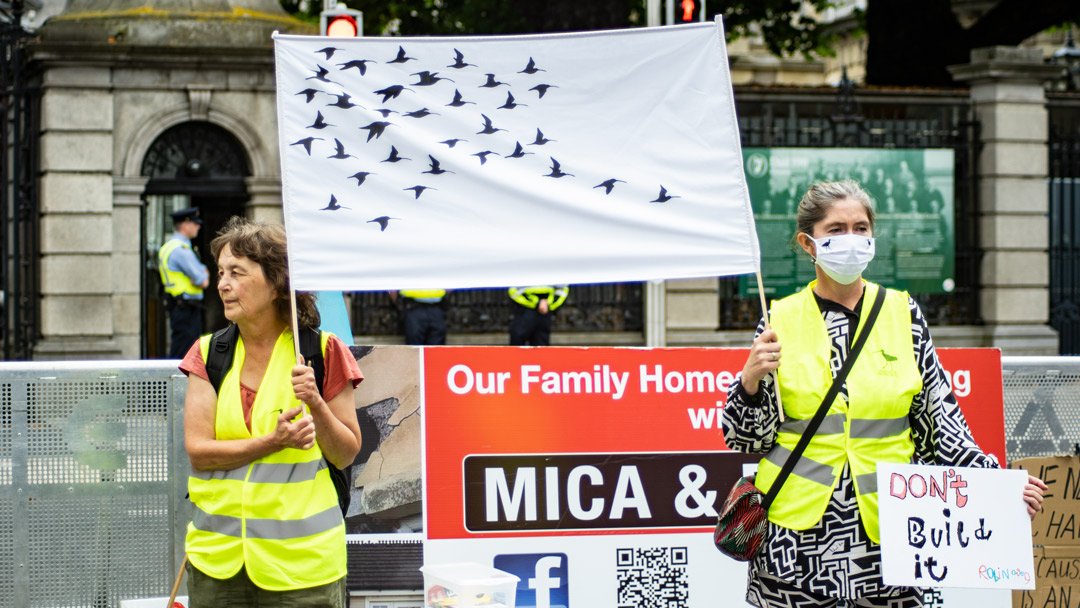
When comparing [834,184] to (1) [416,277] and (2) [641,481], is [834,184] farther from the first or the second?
(2) [641,481]

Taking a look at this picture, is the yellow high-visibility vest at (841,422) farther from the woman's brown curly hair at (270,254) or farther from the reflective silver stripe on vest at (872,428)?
the woman's brown curly hair at (270,254)

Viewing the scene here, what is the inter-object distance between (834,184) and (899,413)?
2.37ft

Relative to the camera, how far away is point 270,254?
4.50 m

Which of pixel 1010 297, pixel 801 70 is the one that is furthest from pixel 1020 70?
pixel 801 70

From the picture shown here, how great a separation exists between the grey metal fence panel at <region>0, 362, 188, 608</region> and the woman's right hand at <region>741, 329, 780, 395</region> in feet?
8.48

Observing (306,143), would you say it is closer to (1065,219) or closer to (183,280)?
(183,280)

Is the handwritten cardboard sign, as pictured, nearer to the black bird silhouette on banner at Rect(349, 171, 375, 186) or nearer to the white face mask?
the white face mask

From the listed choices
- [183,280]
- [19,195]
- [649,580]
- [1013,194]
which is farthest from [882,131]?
[649,580]

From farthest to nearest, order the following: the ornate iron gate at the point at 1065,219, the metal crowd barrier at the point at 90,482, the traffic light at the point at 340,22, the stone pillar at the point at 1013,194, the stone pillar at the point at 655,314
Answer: the ornate iron gate at the point at 1065,219, the stone pillar at the point at 1013,194, the stone pillar at the point at 655,314, the traffic light at the point at 340,22, the metal crowd barrier at the point at 90,482

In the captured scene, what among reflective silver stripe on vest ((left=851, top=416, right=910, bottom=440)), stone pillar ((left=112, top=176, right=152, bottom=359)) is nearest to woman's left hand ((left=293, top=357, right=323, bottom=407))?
reflective silver stripe on vest ((left=851, top=416, right=910, bottom=440))

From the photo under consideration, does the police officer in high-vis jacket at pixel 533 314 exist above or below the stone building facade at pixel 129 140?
below

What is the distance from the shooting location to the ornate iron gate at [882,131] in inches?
711

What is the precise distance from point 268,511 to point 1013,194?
16.1 m

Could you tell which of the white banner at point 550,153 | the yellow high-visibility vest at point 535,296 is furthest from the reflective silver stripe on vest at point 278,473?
the yellow high-visibility vest at point 535,296
